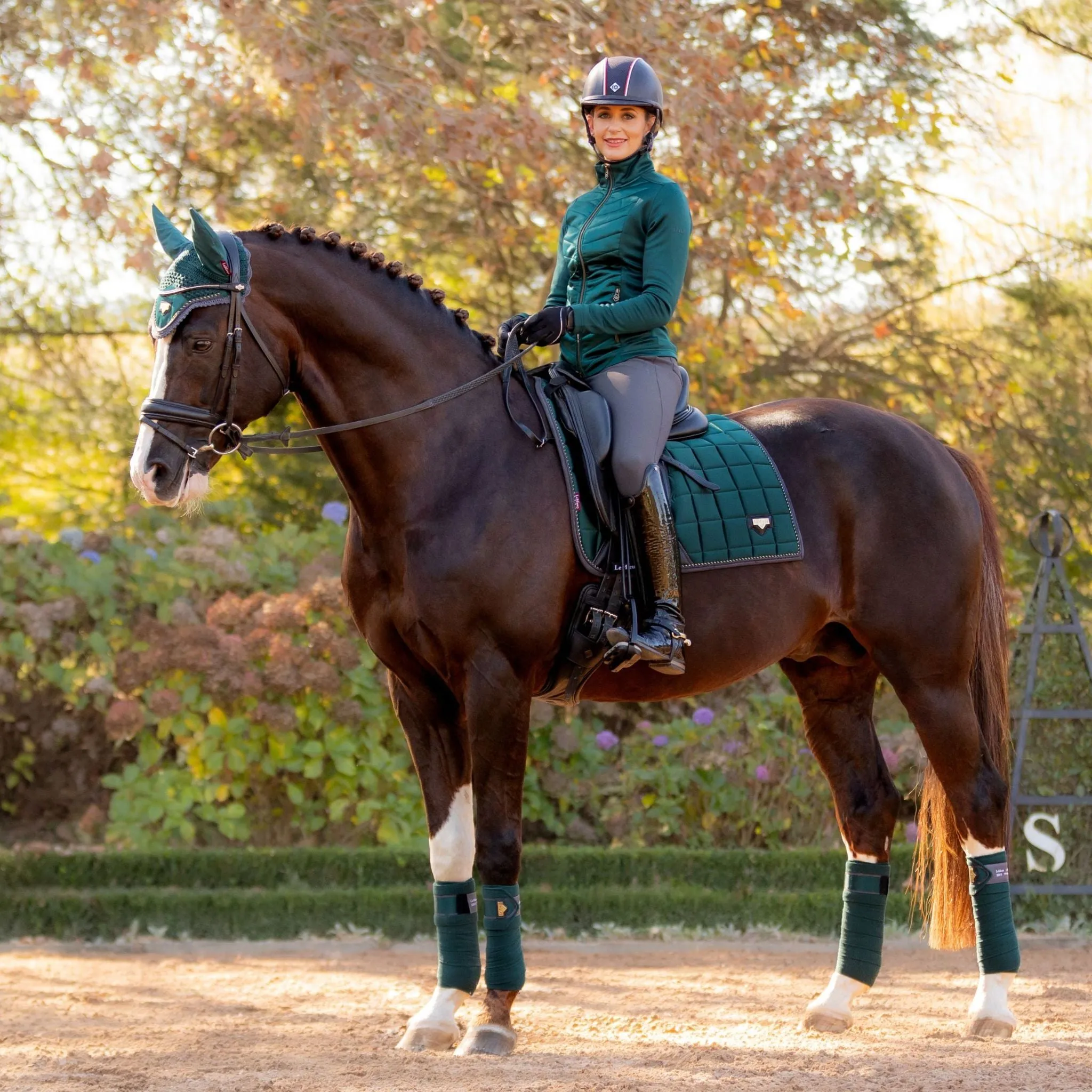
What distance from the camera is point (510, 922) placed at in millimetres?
4395

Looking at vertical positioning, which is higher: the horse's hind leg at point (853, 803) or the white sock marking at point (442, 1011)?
the horse's hind leg at point (853, 803)

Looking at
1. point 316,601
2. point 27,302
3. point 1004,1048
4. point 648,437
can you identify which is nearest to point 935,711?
point 1004,1048

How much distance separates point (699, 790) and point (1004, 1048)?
3.22m

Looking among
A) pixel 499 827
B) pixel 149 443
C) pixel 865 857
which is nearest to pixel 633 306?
pixel 149 443

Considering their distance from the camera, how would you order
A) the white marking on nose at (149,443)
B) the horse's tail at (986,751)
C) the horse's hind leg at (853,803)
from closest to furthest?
the white marking on nose at (149,443) → the horse's hind leg at (853,803) → the horse's tail at (986,751)

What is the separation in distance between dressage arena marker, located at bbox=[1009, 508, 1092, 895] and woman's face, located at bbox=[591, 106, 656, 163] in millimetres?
2954

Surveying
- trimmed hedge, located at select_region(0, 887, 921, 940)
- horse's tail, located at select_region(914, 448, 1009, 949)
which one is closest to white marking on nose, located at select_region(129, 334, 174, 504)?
horse's tail, located at select_region(914, 448, 1009, 949)

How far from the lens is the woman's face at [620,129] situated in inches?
181

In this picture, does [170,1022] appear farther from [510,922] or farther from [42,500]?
[42,500]

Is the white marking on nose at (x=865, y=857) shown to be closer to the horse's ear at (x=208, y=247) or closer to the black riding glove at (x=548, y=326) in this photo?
the black riding glove at (x=548, y=326)

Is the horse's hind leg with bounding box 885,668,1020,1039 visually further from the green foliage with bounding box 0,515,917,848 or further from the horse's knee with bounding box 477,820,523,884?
the green foliage with bounding box 0,515,917,848

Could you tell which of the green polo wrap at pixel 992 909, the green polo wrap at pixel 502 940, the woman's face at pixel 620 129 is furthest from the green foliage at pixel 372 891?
the woman's face at pixel 620 129

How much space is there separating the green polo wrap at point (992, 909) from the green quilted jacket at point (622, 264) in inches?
79.4

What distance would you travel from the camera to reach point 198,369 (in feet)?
13.3
